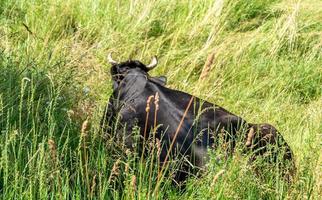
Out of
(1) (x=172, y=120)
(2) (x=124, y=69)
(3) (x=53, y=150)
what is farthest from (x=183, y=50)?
(3) (x=53, y=150)

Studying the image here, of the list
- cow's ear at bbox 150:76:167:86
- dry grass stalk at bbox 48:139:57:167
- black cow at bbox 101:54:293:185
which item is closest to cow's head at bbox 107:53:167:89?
black cow at bbox 101:54:293:185

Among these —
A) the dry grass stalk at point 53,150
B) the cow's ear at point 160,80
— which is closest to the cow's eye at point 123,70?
the cow's ear at point 160,80

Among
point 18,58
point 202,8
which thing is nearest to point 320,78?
point 202,8

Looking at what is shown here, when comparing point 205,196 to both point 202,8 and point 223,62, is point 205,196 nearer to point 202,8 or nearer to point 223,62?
point 223,62

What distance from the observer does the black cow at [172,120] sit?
4.36 metres

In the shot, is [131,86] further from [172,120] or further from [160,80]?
[172,120]

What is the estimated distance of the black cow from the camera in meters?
4.36

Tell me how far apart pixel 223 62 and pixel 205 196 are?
347 cm

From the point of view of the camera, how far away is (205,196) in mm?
3383

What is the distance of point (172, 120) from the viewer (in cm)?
479

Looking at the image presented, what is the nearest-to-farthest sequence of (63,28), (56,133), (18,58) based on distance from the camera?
(56,133), (18,58), (63,28)

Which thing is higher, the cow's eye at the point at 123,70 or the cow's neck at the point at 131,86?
the cow's eye at the point at 123,70

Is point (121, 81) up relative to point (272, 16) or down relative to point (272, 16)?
down

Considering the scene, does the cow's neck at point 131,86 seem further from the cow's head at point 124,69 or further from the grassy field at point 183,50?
the grassy field at point 183,50
